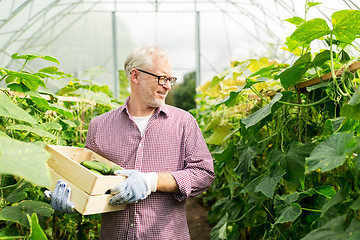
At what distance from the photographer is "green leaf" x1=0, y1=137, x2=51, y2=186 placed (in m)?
0.62

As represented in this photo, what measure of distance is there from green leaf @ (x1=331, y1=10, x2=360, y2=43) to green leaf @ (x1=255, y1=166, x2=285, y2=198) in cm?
54

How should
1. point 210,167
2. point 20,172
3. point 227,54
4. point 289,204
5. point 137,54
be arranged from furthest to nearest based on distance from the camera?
point 227,54 < point 137,54 < point 210,167 < point 289,204 < point 20,172

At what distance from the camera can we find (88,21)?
8.86m

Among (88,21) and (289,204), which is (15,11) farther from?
(289,204)

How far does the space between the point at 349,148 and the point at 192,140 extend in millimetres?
983

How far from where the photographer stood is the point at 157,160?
170cm

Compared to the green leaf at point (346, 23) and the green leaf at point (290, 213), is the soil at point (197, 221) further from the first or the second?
the green leaf at point (346, 23)

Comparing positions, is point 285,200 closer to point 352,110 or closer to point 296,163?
point 296,163

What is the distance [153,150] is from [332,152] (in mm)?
990

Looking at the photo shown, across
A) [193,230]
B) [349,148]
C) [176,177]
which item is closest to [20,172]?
[349,148]

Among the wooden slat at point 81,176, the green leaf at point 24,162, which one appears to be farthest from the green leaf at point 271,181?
the green leaf at point 24,162

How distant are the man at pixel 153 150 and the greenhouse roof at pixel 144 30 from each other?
5.64 m

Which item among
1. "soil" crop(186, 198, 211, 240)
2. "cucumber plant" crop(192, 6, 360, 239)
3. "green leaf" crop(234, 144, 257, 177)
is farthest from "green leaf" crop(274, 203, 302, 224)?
"soil" crop(186, 198, 211, 240)

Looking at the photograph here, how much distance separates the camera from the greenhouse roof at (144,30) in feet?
25.0
